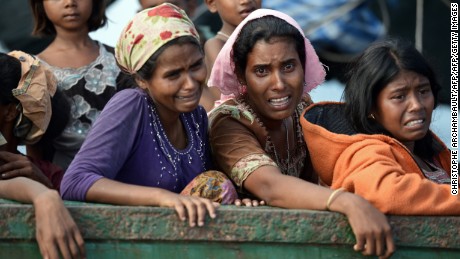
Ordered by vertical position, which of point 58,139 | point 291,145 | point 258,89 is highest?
point 258,89

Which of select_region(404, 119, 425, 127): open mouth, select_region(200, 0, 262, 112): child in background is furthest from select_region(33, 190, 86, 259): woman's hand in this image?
select_region(200, 0, 262, 112): child in background

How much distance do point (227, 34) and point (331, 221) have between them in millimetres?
2189

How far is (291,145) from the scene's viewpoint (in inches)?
163

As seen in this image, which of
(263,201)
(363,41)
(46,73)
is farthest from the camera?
(363,41)

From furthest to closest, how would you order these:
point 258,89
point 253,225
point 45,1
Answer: point 45,1 → point 258,89 → point 253,225

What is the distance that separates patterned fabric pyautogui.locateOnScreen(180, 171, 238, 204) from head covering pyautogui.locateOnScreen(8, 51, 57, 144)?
0.99 meters

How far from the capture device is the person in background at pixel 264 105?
3.65 meters

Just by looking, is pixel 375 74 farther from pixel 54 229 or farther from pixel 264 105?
pixel 54 229

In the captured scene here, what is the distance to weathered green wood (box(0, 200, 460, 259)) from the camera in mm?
3137

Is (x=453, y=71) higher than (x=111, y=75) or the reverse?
higher

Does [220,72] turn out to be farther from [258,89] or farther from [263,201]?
[263,201]

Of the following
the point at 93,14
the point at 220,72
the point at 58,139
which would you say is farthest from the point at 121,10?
the point at 220,72

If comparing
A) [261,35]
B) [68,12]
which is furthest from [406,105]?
[68,12]

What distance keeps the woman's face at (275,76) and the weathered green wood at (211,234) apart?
815 millimetres
